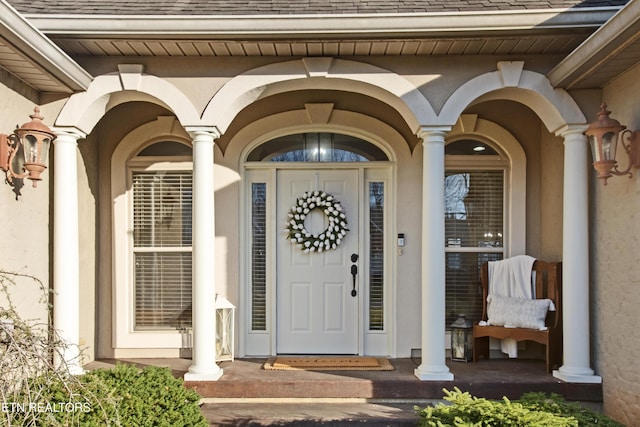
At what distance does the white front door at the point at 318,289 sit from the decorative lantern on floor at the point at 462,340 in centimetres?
100

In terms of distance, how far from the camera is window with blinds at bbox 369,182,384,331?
5.85 meters

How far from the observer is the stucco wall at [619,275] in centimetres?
408

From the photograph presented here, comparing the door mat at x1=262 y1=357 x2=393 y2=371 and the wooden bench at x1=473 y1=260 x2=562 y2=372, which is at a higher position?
the wooden bench at x1=473 y1=260 x2=562 y2=372

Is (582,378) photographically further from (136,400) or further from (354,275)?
(136,400)

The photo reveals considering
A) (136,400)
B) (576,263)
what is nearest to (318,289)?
(576,263)

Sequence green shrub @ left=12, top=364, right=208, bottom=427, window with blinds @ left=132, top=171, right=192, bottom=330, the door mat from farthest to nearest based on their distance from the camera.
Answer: window with blinds @ left=132, top=171, right=192, bottom=330 → the door mat → green shrub @ left=12, top=364, right=208, bottom=427

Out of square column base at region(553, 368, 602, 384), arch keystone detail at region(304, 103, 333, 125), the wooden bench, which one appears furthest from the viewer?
arch keystone detail at region(304, 103, 333, 125)

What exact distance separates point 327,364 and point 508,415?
2.60 m

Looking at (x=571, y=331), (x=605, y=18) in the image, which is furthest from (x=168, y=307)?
(x=605, y=18)

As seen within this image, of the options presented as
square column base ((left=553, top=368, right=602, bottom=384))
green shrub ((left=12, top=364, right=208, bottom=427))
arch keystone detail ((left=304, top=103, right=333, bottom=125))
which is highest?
arch keystone detail ((left=304, top=103, right=333, bottom=125))

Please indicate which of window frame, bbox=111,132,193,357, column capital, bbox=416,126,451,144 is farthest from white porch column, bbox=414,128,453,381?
window frame, bbox=111,132,193,357

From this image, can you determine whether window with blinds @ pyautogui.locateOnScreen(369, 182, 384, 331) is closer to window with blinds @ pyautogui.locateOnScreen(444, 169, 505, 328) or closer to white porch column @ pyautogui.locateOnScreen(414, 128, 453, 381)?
window with blinds @ pyautogui.locateOnScreen(444, 169, 505, 328)

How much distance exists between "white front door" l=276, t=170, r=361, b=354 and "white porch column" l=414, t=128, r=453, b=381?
3.99 feet

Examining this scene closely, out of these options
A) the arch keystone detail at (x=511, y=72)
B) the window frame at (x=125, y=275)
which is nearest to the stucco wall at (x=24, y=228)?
the window frame at (x=125, y=275)
